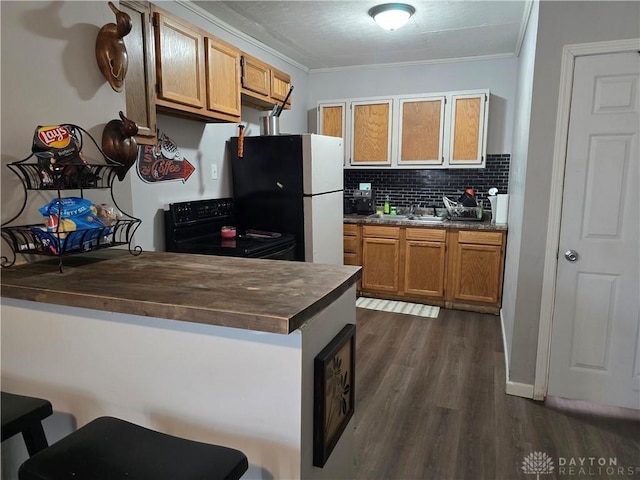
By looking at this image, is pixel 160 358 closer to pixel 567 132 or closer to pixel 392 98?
pixel 567 132

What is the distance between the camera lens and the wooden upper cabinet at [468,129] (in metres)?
4.04

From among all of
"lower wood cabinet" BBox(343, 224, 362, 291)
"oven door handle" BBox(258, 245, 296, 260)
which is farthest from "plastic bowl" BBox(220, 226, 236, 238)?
"lower wood cabinet" BBox(343, 224, 362, 291)

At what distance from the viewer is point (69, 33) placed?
4.72 ft

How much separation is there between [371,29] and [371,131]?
1203mm

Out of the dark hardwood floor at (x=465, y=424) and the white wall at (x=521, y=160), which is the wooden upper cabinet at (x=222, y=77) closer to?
the white wall at (x=521, y=160)

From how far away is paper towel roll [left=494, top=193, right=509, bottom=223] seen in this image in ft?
12.9

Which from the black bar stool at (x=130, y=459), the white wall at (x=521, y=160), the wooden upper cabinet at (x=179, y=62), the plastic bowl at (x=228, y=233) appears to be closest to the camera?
the black bar stool at (x=130, y=459)

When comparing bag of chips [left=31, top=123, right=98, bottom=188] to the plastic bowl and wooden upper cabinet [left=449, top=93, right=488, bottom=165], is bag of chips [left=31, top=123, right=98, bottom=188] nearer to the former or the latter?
the plastic bowl

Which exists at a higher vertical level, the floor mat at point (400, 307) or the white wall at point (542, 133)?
the white wall at point (542, 133)

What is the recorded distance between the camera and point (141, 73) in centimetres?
213

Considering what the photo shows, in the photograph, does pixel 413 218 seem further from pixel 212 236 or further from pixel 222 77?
pixel 222 77

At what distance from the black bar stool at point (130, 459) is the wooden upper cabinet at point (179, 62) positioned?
6.07ft

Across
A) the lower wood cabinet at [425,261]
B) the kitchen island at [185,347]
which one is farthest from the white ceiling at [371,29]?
the kitchen island at [185,347]

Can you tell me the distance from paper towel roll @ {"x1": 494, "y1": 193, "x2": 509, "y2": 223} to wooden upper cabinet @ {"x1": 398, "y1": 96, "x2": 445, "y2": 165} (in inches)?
27.0
